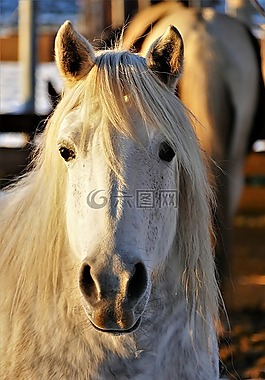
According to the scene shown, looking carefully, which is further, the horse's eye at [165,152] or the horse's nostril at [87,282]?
the horse's eye at [165,152]

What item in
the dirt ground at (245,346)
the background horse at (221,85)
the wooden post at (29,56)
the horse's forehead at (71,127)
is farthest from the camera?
the wooden post at (29,56)

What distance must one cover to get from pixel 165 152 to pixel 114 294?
411 millimetres

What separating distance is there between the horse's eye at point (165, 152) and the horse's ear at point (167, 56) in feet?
0.66

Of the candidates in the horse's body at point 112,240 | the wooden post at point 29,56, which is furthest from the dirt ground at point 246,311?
the wooden post at point 29,56

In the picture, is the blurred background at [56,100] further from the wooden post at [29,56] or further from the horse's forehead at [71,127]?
the horse's forehead at [71,127]

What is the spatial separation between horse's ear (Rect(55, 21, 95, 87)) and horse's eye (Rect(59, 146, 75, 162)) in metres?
0.21

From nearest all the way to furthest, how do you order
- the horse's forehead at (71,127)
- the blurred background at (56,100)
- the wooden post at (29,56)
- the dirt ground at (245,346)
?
1. the horse's forehead at (71,127)
2. the dirt ground at (245,346)
3. the blurred background at (56,100)
4. the wooden post at (29,56)

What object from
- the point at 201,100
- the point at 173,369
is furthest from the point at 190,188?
the point at 201,100

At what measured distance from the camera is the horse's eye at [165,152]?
6.04 ft

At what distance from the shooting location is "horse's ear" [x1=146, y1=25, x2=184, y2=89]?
1.91 m

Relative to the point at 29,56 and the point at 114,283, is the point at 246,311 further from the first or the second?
the point at 114,283

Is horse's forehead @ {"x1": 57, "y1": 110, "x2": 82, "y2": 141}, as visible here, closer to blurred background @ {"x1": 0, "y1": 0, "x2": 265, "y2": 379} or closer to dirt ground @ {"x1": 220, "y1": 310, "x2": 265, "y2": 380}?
blurred background @ {"x1": 0, "y1": 0, "x2": 265, "y2": 379}

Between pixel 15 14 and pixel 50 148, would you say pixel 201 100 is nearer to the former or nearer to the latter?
pixel 50 148

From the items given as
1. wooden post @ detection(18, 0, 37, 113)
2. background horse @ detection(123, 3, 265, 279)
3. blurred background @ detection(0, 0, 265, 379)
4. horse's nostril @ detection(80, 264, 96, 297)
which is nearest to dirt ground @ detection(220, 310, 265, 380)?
blurred background @ detection(0, 0, 265, 379)
